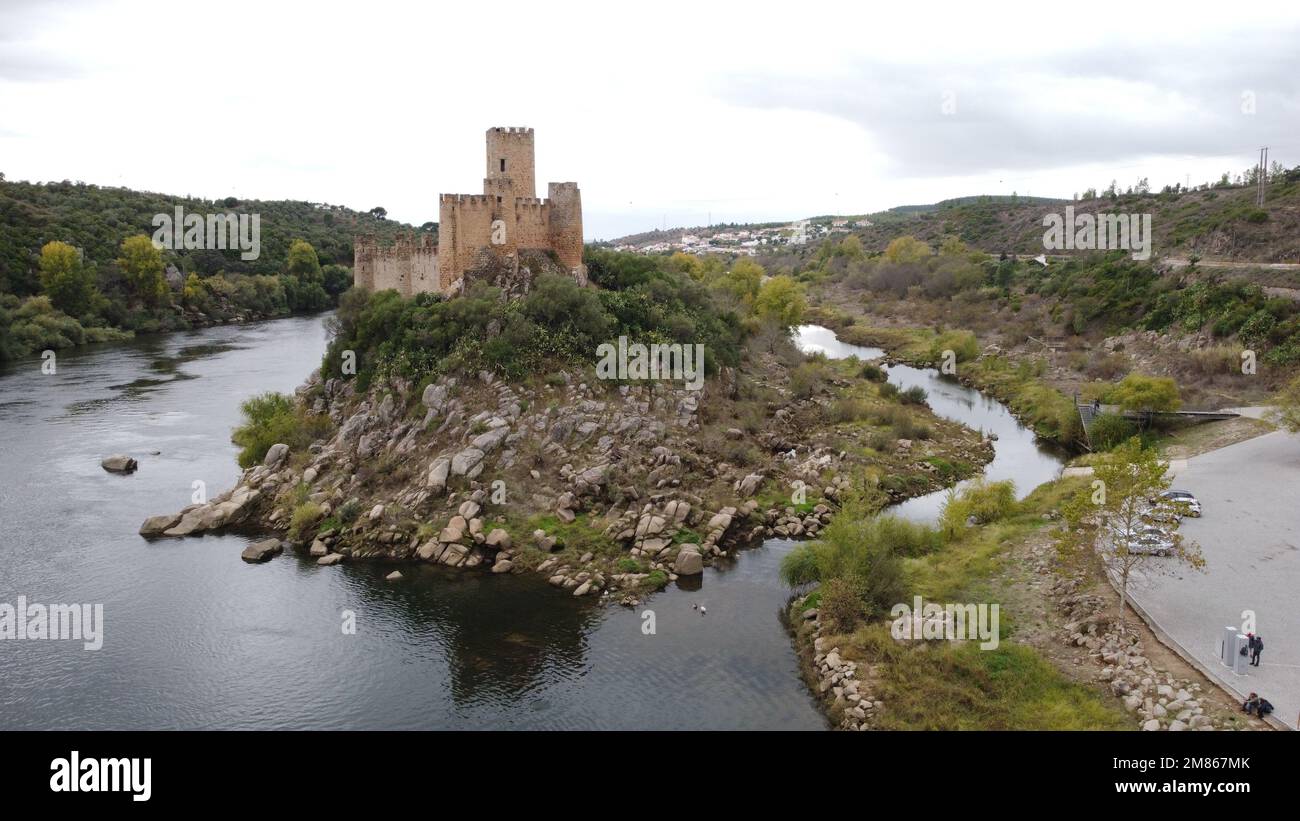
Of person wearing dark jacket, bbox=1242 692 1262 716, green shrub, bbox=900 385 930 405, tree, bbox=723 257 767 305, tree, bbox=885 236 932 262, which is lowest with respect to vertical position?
person wearing dark jacket, bbox=1242 692 1262 716

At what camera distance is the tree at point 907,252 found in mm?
78562

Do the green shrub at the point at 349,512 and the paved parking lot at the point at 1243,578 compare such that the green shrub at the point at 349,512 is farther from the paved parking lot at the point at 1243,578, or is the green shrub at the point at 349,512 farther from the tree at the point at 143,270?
the tree at the point at 143,270

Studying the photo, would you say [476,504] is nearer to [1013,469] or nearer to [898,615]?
[898,615]

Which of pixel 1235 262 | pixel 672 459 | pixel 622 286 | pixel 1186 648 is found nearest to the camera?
pixel 1186 648

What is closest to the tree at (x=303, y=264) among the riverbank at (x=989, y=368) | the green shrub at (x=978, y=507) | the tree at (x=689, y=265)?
the tree at (x=689, y=265)

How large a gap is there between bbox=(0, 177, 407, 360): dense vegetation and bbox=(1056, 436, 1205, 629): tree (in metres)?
57.5

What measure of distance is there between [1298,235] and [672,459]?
47214mm

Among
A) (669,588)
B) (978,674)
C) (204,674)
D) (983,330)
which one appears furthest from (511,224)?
(983,330)

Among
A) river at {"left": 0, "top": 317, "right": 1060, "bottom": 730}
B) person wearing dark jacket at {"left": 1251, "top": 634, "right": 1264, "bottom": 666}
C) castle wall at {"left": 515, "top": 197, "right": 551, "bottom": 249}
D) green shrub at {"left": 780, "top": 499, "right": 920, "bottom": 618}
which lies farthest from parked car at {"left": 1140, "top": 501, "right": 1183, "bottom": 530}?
castle wall at {"left": 515, "top": 197, "right": 551, "bottom": 249}

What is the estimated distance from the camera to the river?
1669 cm

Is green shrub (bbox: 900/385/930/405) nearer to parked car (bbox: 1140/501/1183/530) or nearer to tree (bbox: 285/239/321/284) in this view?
parked car (bbox: 1140/501/1183/530)

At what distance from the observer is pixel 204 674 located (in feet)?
59.3

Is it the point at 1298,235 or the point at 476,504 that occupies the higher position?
the point at 1298,235

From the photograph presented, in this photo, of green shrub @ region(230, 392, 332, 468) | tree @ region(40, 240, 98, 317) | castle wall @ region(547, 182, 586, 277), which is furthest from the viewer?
tree @ region(40, 240, 98, 317)
